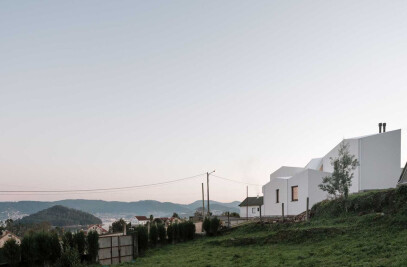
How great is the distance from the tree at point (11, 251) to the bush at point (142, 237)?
7837 millimetres

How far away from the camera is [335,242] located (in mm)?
17375

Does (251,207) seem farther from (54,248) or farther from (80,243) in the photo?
(54,248)

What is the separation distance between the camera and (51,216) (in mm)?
187500

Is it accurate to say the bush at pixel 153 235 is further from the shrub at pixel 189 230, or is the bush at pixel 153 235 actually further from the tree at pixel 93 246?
the tree at pixel 93 246

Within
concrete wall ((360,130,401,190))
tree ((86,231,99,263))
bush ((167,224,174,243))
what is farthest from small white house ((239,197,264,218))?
tree ((86,231,99,263))

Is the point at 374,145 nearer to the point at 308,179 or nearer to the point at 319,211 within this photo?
the point at 308,179

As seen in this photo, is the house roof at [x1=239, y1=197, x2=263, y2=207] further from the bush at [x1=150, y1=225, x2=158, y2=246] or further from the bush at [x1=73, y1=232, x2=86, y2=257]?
the bush at [x1=73, y1=232, x2=86, y2=257]

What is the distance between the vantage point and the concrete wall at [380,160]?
2977cm

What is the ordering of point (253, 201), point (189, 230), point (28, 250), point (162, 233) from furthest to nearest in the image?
point (253, 201) < point (189, 230) < point (162, 233) < point (28, 250)

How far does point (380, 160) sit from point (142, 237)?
62.0 ft

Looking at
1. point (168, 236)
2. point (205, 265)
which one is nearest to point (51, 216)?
point (168, 236)

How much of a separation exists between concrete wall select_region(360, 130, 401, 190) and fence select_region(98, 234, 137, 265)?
17.9 meters

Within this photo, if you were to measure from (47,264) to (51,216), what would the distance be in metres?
181

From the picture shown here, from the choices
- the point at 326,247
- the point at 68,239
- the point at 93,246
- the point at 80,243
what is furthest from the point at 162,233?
the point at 326,247
